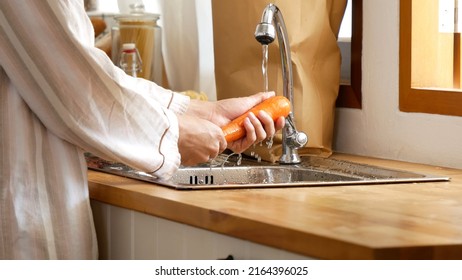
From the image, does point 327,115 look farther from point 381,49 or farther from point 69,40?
point 69,40

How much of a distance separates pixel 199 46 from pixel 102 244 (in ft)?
3.37

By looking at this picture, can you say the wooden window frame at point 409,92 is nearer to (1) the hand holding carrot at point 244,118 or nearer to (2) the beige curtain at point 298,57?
(2) the beige curtain at point 298,57

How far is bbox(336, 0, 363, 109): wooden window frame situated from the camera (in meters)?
2.24

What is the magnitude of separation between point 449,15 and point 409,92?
0.60 feet

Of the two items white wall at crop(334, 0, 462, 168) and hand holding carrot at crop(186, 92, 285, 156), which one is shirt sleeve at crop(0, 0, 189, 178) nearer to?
hand holding carrot at crop(186, 92, 285, 156)

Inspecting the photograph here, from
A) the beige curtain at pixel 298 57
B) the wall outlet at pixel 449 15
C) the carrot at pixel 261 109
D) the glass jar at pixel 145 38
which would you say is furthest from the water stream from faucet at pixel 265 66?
the glass jar at pixel 145 38

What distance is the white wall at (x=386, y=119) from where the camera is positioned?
2033mm

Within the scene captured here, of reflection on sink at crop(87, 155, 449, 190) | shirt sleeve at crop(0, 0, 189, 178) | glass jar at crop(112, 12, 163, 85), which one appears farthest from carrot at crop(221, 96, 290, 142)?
glass jar at crop(112, 12, 163, 85)

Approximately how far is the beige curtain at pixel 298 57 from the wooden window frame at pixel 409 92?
0.18m

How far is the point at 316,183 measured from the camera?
1.72 meters

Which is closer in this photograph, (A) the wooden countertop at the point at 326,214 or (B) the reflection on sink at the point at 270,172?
(A) the wooden countertop at the point at 326,214

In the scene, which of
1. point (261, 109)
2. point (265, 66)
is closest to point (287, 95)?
point (265, 66)

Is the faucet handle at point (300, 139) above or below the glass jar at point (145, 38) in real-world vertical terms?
below
